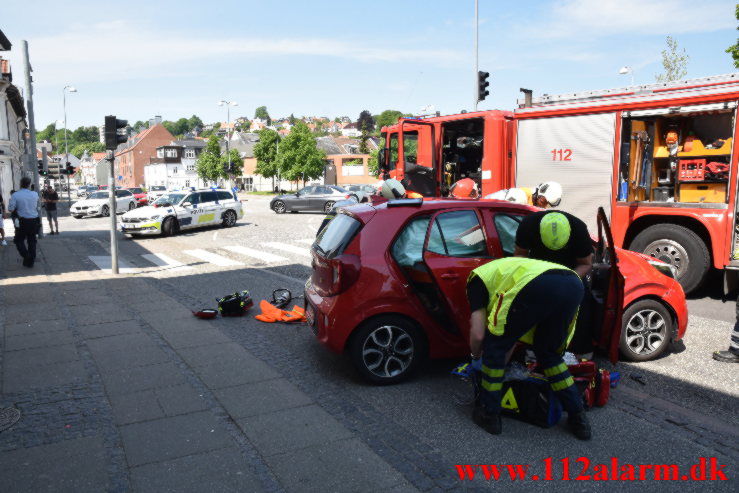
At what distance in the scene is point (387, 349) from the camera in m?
4.96

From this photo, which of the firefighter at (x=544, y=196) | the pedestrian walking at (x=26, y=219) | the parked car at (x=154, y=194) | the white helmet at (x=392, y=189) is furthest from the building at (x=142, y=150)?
the firefighter at (x=544, y=196)

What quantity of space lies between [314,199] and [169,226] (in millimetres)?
10513

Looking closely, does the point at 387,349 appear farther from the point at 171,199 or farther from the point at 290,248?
the point at 171,199

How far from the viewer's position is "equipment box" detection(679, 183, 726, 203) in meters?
8.07

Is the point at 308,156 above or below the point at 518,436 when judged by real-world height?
above

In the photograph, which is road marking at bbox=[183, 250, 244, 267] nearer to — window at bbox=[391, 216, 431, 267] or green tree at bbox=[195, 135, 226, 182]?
window at bbox=[391, 216, 431, 267]

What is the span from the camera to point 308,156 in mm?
63719

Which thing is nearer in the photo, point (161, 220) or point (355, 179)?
point (161, 220)

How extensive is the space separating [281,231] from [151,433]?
15.9 meters

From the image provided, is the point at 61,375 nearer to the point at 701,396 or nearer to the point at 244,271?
the point at 701,396

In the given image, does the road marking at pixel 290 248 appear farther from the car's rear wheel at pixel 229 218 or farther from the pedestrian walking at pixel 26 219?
the car's rear wheel at pixel 229 218

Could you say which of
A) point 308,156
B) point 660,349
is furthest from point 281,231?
point 308,156

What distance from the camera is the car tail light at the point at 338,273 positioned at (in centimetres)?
480
